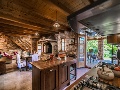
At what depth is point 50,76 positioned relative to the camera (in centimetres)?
251

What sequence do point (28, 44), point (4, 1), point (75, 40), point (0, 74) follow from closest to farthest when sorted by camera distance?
1. point (4, 1)
2. point (0, 74)
3. point (75, 40)
4. point (28, 44)

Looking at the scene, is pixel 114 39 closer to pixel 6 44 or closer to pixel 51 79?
pixel 51 79

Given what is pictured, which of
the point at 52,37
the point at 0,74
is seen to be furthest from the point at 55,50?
the point at 0,74

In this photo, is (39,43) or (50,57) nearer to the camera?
(50,57)

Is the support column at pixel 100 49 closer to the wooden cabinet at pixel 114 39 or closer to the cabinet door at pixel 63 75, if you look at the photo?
the wooden cabinet at pixel 114 39

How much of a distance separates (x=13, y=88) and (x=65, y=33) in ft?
14.1

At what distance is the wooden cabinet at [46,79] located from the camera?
228cm

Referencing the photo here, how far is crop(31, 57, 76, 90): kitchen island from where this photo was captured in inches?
90.0

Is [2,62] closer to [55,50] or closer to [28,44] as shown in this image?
[55,50]

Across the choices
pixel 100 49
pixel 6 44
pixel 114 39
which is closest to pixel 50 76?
pixel 114 39

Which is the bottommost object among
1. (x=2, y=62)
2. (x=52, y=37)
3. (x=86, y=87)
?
(x=2, y=62)

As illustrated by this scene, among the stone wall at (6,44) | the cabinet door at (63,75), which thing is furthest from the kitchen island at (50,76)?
the stone wall at (6,44)

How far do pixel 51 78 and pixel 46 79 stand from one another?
21 cm

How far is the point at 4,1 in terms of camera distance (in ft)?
7.62
